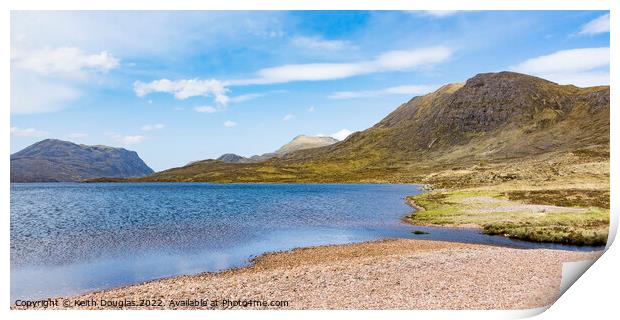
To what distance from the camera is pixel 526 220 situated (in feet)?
187

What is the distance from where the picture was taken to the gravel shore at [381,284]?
24.9 metres

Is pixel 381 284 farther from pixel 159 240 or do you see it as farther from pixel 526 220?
pixel 526 220

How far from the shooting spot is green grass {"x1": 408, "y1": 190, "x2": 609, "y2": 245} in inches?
1813

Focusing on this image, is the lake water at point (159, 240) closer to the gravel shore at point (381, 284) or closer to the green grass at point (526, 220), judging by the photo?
the green grass at point (526, 220)

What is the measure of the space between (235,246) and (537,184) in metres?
80.8

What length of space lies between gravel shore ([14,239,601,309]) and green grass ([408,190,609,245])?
10809 mm

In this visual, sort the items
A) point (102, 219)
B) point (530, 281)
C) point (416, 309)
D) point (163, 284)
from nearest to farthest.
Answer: point (416, 309) < point (530, 281) < point (163, 284) < point (102, 219)

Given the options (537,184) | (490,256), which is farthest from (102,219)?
(537,184)

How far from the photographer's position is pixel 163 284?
31.0 metres

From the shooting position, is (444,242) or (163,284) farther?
(444,242)

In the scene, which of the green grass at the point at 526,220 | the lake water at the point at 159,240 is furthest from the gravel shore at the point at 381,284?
the green grass at the point at 526,220

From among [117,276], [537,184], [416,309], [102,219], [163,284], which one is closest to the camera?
[416,309]

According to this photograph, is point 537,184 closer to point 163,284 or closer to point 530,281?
point 530,281

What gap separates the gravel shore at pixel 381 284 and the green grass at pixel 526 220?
10.8m
